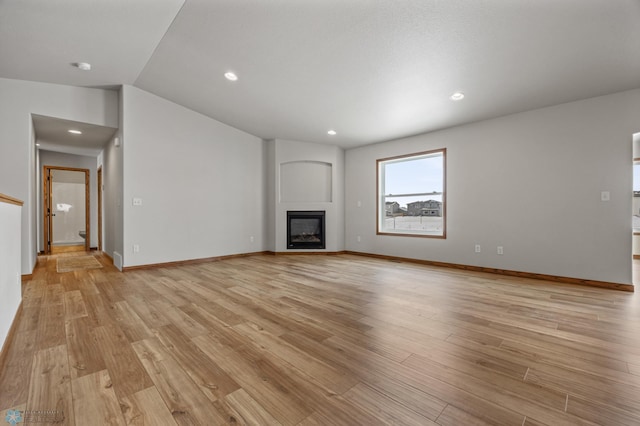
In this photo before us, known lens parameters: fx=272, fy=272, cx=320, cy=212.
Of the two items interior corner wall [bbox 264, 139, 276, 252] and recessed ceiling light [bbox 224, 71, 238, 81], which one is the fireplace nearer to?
interior corner wall [bbox 264, 139, 276, 252]

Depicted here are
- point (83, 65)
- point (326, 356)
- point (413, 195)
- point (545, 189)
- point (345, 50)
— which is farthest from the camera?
point (413, 195)

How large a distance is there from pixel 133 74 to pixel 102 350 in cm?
376

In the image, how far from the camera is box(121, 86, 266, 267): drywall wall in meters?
4.21

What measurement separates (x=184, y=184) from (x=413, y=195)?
4199mm

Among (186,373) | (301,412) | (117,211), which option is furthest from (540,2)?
(117,211)

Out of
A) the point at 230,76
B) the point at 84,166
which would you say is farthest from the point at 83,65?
the point at 84,166

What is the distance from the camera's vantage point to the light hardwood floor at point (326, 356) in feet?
3.93

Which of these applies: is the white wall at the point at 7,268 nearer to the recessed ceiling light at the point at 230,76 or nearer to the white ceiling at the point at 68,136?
the recessed ceiling light at the point at 230,76

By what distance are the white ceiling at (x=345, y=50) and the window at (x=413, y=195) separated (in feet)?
3.20

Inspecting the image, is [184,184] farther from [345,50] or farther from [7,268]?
→ [345,50]

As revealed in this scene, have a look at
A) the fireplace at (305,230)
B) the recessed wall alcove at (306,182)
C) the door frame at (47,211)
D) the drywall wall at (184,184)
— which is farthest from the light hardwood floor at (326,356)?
the door frame at (47,211)

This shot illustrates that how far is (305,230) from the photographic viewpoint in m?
6.21

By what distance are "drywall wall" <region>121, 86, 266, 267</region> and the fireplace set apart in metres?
0.70

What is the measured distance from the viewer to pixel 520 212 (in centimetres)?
395
